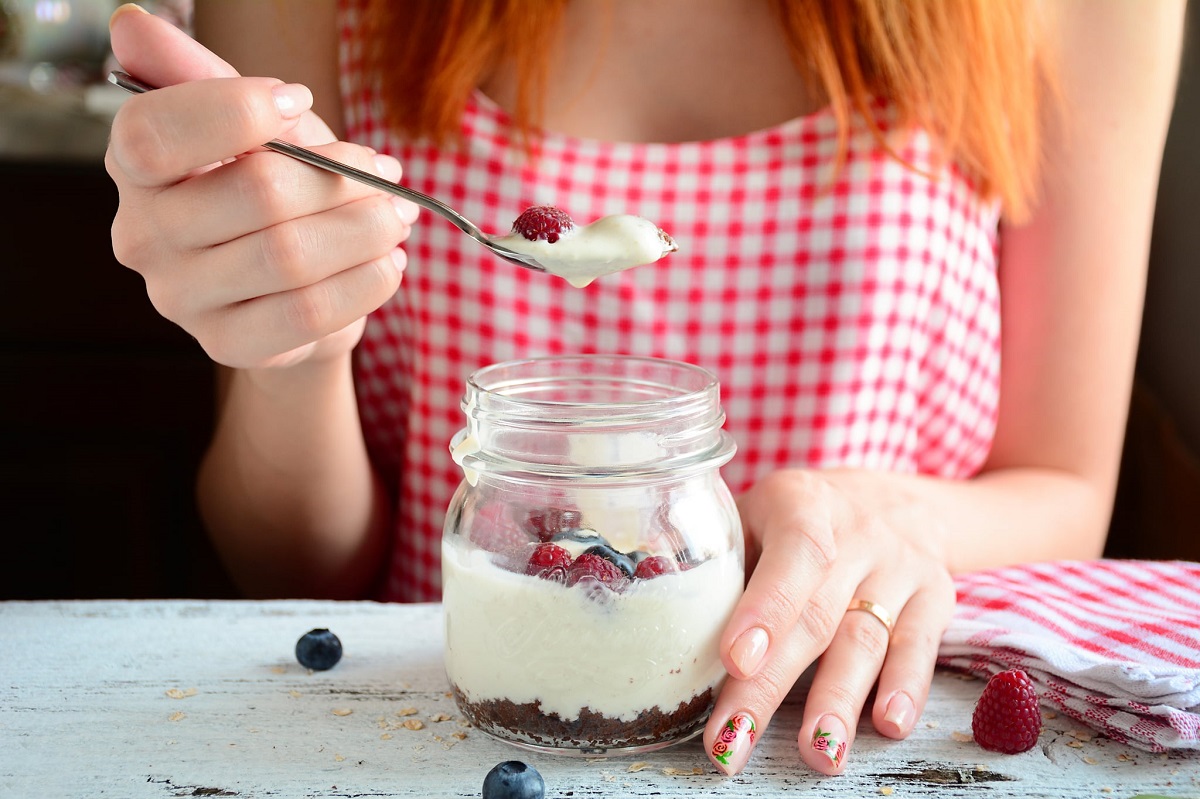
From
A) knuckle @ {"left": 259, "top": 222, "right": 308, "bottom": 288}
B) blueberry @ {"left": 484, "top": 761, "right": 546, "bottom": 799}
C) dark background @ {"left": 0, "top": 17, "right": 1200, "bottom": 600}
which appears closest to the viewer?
blueberry @ {"left": 484, "top": 761, "right": 546, "bottom": 799}

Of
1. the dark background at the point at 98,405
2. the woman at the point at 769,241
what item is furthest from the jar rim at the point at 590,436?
the dark background at the point at 98,405

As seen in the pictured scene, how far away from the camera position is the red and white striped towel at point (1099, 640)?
0.68m

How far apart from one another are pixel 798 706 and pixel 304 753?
0.34 metres

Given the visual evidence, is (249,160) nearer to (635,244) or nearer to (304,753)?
(635,244)

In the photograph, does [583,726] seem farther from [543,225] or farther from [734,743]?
[543,225]

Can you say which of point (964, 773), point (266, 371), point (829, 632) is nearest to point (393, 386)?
point (266, 371)

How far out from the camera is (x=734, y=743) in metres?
0.65

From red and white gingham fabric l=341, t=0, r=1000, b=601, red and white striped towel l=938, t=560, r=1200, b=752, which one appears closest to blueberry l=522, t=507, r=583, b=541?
red and white striped towel l=938, t=560, r=1200, b=752

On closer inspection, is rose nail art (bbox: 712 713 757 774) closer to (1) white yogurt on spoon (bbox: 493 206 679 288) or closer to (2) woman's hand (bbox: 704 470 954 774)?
(2) woman's hand (bbox: 704 470 954 774)

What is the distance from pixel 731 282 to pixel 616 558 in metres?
0.60

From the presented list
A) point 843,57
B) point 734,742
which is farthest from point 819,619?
point 843,57

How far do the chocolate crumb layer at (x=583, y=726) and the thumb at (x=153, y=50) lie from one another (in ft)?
1.50

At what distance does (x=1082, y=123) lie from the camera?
1291mm

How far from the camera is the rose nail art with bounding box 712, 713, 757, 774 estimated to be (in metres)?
0.65
